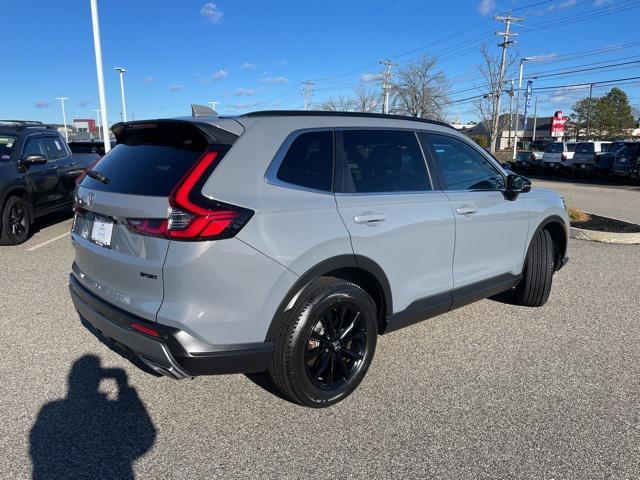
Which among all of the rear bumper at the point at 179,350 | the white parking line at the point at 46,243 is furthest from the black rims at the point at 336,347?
the white parking line at the point at 46,243

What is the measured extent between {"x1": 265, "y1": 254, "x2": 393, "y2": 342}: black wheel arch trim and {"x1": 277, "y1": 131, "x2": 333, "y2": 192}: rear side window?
443 millimetres

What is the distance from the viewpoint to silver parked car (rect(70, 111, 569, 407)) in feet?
8.05

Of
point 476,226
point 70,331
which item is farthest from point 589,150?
point 70,331

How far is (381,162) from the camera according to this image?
333 cm

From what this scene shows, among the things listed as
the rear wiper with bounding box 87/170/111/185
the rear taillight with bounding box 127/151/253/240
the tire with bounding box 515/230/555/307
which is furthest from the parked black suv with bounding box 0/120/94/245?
the tire with bounding box 515/230/555/307

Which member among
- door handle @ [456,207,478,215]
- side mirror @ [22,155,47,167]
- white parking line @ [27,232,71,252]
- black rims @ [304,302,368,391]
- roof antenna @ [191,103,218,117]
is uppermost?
roof antenna @ [191,103,218,117]

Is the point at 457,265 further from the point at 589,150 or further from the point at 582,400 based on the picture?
the point at 589,150

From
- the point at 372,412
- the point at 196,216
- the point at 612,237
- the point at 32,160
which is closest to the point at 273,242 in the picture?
the point at 196,216

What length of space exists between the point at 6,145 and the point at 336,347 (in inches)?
282

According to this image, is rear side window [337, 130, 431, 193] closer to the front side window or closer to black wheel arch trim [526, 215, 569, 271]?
the front side window

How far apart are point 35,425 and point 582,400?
3.37 metres

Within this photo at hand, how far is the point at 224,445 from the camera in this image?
2.66 meters

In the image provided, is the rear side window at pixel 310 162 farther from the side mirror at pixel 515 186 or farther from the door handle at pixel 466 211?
the side mirror at pixel 515 186

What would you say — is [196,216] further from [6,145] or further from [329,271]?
[6,145]
